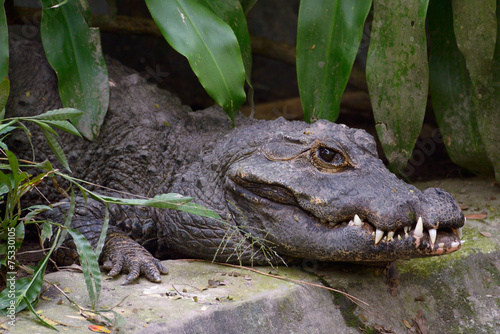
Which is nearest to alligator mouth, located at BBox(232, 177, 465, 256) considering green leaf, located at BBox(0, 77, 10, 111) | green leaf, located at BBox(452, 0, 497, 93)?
green leaf, located at BBox(452, 0, 497, 93)

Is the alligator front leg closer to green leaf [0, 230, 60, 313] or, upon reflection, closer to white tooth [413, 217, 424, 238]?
green leaf [0, 230, 60, 313]

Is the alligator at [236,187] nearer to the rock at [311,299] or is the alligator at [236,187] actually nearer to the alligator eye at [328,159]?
the alligator eye at [328,159]

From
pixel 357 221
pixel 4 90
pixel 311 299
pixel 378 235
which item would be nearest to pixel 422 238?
pixel 378 235

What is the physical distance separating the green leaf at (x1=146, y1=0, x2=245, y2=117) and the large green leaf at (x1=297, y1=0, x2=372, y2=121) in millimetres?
491

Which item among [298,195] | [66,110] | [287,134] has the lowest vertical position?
[298,195]

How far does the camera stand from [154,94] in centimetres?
402

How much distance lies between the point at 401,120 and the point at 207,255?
1.57 meters

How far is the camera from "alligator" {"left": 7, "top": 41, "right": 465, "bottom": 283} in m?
2.72

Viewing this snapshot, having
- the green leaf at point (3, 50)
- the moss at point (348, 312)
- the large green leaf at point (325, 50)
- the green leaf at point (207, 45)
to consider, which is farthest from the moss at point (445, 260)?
the green leaf at point (3, 50)

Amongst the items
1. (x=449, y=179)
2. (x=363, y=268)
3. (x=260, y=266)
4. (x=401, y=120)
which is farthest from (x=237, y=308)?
(x=449, y=179)

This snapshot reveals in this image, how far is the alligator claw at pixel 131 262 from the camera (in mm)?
2707

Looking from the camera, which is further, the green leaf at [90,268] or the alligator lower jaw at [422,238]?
the alligator lower jaw at [422,238]

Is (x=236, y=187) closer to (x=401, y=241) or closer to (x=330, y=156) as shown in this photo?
(x=330, y=156)

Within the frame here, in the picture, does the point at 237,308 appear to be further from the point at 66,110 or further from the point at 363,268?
the point at 66,110
